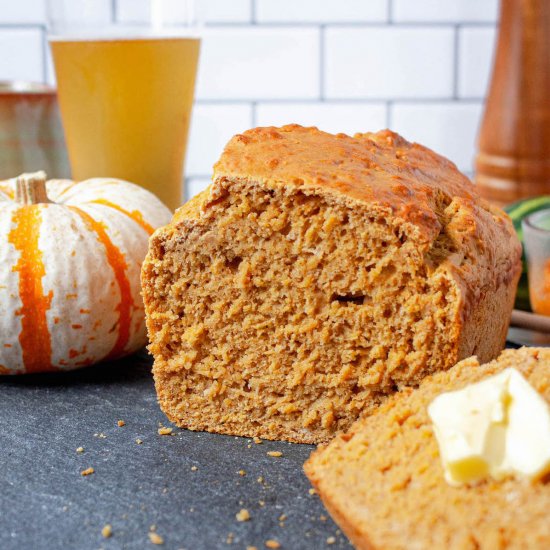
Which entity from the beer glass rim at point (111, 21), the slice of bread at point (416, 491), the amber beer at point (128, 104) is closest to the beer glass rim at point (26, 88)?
the amber beer at point (128, 104)

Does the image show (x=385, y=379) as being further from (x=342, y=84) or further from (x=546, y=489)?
(x=342, y=84)

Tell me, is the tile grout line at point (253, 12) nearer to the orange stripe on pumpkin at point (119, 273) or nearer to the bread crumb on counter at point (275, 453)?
the orange stripe on pumpkin at point (119, 273)

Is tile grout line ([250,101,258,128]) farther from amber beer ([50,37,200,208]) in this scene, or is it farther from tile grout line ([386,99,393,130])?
amber beer ([50,37,200,208])

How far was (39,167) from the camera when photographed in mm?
3018

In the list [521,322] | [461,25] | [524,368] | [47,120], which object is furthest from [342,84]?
[524,368]

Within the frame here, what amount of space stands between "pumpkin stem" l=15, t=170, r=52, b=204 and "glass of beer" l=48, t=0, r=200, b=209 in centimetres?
51

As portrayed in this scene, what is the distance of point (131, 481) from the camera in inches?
71.0

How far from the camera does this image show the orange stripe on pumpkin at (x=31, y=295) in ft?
7.30

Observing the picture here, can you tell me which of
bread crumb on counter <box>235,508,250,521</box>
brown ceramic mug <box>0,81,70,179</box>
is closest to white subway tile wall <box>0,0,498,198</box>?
brown ceramic mug <box>0,81,70,179</box>

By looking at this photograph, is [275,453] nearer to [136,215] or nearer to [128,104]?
[136,215]

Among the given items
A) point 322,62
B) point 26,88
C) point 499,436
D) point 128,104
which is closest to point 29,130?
point 26,88

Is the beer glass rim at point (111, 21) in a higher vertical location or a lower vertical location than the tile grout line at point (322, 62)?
higher

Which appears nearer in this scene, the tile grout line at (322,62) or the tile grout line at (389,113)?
the tile grout line at (322,62)

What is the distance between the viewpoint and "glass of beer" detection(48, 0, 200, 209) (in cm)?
275
